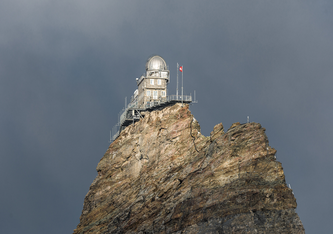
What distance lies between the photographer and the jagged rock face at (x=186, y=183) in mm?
102812

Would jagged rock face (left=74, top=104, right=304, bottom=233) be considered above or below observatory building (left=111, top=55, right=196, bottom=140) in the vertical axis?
below

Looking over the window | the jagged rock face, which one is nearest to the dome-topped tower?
the window

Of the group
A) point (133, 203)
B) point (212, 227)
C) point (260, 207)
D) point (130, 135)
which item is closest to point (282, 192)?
point (260, 207)

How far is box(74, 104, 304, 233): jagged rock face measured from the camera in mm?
102812

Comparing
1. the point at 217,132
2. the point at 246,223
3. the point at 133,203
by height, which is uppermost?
the point at 217,132

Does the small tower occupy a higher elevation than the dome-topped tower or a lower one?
lower

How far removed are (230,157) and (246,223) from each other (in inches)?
436

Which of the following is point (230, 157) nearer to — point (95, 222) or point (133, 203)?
point (133, 203)

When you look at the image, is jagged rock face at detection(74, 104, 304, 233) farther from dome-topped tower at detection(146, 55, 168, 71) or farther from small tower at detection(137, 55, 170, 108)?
dome-topped tower at detection(146, 55, 168, 71)

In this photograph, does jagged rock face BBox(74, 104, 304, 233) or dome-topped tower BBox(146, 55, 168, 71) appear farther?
dome-topped tower BBox(146, 55, 168, 71)

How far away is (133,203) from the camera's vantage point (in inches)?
4747

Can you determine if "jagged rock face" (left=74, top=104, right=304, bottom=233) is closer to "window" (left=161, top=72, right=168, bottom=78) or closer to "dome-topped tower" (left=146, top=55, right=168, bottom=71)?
"window" (left=161, top=72, right=168, bottom=78)

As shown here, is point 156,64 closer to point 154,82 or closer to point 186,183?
point 154,82

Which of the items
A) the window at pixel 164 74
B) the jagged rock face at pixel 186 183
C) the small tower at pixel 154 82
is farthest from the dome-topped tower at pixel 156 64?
the jagged rock face at pixel 186 183
